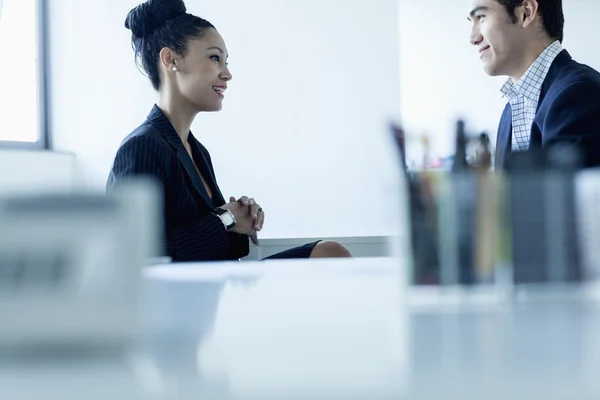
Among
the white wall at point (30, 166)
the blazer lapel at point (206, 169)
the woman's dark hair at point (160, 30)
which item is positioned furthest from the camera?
the white wall at point (30, 166)

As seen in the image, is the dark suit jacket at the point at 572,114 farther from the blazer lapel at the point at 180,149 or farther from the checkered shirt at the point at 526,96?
the blazer lapel at the point at 180,149

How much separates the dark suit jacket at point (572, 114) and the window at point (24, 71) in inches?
118

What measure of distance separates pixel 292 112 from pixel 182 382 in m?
3.53

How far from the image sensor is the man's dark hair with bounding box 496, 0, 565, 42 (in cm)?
262

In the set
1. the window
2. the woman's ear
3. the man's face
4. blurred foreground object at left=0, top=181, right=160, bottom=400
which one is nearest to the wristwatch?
the woman's ear

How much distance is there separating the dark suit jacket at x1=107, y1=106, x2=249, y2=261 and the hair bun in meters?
0.45

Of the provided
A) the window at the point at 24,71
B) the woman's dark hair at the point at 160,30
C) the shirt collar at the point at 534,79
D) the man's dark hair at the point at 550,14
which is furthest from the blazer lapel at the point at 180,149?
the window at the point at 24,71

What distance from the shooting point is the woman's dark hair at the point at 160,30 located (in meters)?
2.87

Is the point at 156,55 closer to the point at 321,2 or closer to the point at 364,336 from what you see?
the point at 321,2

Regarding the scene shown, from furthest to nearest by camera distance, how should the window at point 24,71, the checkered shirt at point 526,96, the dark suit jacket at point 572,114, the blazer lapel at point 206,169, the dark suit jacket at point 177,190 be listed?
1. the window at point 24,71
2. the blazer lapel at point 206,169
3. the checkered shirt at point 526,96
4. the dark suit jacket at point 177,190
5. the dark suit jacket at point 572,114

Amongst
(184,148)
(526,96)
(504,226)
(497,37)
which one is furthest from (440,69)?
(504,226)

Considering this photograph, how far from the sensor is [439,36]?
12.4ft

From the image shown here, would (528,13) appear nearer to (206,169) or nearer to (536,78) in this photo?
(536,78)

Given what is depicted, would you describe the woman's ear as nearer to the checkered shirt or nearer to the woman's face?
the woman's face
